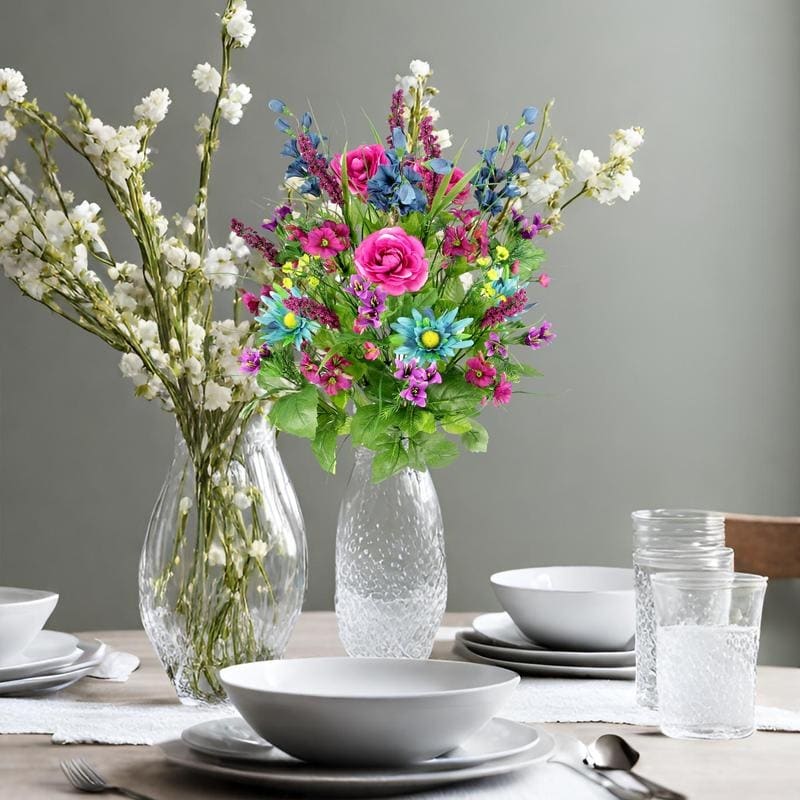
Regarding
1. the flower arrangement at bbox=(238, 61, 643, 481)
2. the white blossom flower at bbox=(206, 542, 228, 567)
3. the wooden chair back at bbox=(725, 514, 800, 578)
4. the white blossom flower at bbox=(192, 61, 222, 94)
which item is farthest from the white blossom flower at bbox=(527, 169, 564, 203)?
the wooden chair back at bbox=(725, 514, 800, 578)

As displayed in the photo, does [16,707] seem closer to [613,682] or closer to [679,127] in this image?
[613,682]

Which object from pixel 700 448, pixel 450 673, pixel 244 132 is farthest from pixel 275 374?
pixel 700 448

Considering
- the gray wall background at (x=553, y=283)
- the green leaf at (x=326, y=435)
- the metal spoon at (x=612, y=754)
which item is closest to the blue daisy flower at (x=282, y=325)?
the green leaf at (x=326, y=435)

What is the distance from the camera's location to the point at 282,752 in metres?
0.77

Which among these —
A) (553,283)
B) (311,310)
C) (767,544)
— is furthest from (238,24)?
(553,283)

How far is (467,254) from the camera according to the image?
3.46 feet

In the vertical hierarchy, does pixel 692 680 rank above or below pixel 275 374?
below

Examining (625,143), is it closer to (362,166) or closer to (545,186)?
(545,186)

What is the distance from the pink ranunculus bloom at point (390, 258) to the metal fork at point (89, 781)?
45cm

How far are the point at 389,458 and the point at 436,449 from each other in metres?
0.05

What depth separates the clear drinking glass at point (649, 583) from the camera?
101 cm

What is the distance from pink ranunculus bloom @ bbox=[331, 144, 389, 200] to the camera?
1084 millimetres

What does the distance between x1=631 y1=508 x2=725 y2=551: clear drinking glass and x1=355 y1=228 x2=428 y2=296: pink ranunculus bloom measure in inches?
12.3

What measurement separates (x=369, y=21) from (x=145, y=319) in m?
1.61
